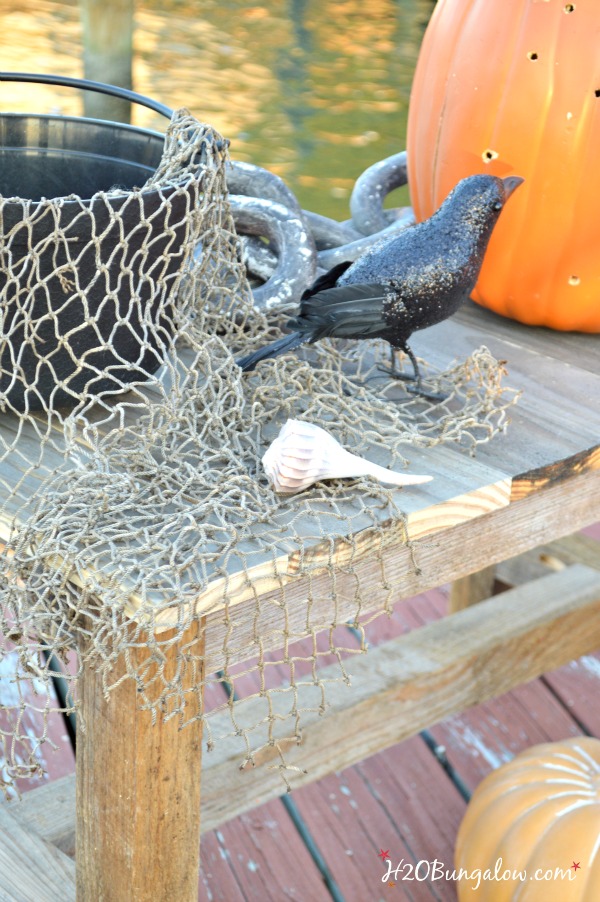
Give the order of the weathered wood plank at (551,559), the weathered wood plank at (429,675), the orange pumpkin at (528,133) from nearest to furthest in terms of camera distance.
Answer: the orange pumpkin at (528,133), the weathered wood plank at (429,675), the weathered wood plank at (551,559)

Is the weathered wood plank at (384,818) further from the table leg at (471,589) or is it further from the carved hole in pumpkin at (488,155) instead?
the carved hole in pumpkin at (488,155)

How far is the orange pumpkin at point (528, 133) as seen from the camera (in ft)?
2.72

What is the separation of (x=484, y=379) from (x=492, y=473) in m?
0.10

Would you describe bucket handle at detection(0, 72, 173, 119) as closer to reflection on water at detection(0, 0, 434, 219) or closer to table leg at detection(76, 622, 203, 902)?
table leg at detection(76, 622, 203, 902)

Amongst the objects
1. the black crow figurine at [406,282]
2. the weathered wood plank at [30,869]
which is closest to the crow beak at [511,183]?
the black crow figurine at [406,282]

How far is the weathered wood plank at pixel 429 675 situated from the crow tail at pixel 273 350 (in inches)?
16.4

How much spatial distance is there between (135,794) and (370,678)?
0.52 metres

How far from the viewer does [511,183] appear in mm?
790

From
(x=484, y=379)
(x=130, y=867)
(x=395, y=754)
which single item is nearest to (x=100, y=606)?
(x=130, y=867)

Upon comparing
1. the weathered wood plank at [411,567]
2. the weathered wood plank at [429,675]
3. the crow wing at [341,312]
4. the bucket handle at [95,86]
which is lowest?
the weathered wood plank at [429,675]

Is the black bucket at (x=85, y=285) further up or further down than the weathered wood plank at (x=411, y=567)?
further up

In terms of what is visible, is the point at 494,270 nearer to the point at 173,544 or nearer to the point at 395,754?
the point at 173,544

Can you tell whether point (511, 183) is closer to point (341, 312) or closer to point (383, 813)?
point (341, 312)

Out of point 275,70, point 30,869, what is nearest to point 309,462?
point 30,869
